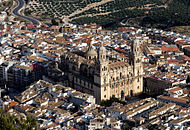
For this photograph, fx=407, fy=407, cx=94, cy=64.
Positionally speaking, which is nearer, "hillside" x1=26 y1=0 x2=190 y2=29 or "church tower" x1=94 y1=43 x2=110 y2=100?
"church tower" x1=94 y1=43 x2=110 y2=100

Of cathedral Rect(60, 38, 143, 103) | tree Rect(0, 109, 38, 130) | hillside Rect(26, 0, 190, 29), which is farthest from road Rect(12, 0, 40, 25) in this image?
tree Rect(0, 109, 38, 130)

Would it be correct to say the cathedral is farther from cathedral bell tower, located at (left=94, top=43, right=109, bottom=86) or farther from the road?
the road

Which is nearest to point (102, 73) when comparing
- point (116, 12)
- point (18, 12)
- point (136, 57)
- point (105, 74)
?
point (105, 74)

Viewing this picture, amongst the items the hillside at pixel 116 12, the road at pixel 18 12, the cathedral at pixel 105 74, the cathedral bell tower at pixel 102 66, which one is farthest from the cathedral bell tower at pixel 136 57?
the road at pixel 18 12

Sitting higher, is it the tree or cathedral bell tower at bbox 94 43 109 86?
cathedral bell tower at bbox 94 43 109 86

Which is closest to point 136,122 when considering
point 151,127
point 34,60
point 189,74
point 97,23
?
point 151,127

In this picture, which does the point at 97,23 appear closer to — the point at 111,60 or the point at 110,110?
the point at 111,60
